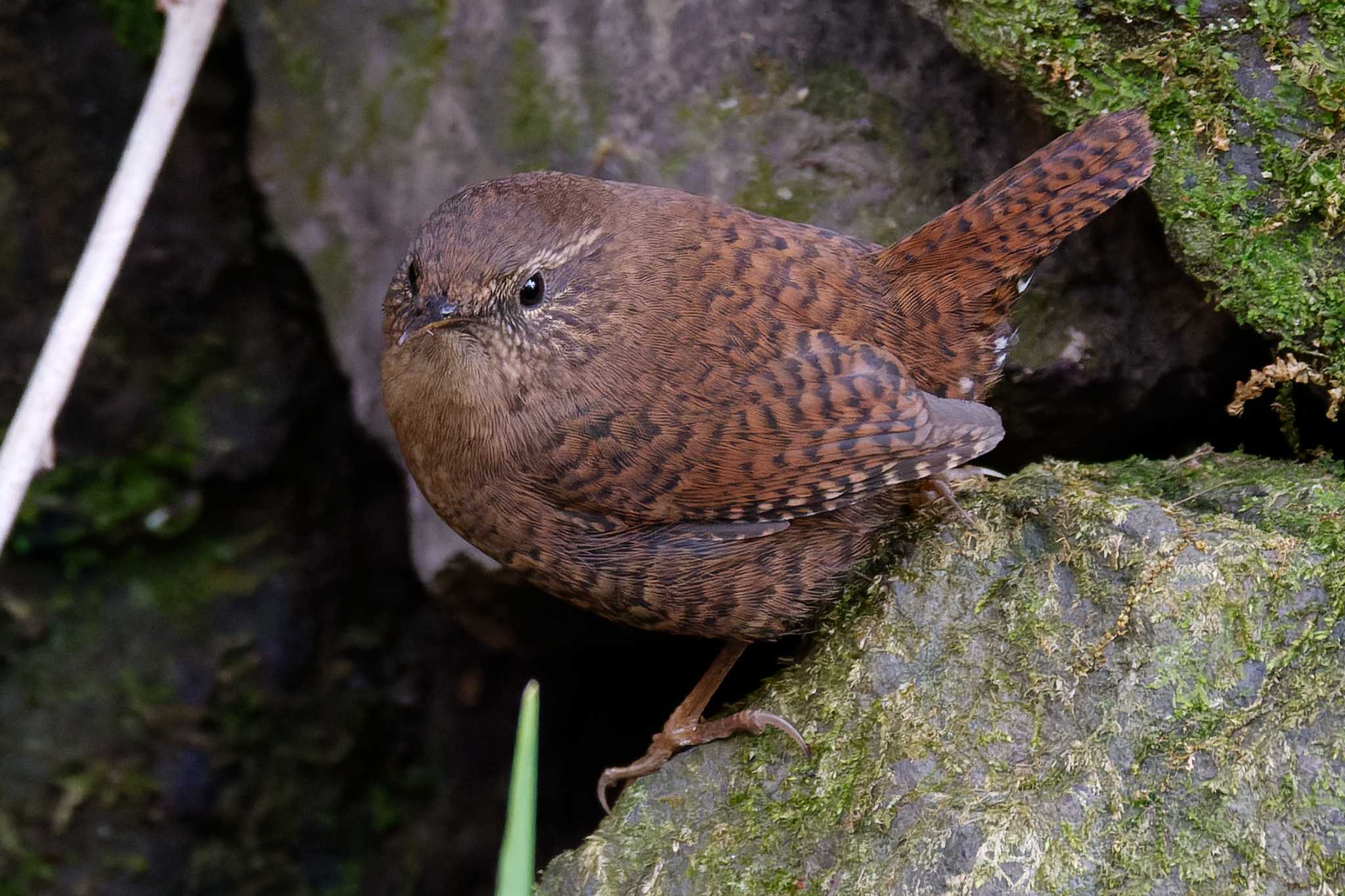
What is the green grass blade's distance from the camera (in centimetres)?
108

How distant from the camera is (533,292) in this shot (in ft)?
8.13

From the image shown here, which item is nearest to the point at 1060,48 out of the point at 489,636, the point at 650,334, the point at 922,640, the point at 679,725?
the point at 650,334

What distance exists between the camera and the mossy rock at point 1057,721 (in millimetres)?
1969

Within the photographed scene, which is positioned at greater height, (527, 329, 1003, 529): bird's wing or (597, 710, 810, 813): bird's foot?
(527, 329, 1003, 529): bird's wing

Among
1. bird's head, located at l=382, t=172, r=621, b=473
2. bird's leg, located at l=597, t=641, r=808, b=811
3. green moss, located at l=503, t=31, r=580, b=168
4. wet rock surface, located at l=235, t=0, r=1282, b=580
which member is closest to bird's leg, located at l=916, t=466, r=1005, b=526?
wet rock surface, located at l=235, t=0, r=1282, b=580

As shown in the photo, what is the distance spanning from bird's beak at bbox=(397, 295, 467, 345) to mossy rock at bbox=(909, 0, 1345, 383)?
4.47 feet

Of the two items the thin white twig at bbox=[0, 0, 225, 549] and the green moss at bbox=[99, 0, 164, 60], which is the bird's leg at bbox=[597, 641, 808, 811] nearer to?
the thin white twig at bbox=[0, 0, 225, 549]

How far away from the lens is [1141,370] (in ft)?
9.75

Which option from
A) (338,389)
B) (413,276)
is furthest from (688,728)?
(338,389)

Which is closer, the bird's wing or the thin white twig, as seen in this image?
the bird's wing

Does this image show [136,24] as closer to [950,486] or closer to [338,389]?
[338,389]

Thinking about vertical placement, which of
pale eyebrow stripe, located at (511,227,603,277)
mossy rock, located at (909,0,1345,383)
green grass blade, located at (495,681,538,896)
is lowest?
pale eyebrow stripe, located at (511,227,603,277)

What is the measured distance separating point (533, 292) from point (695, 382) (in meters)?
0.39

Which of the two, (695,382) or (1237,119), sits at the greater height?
(1237,119)
